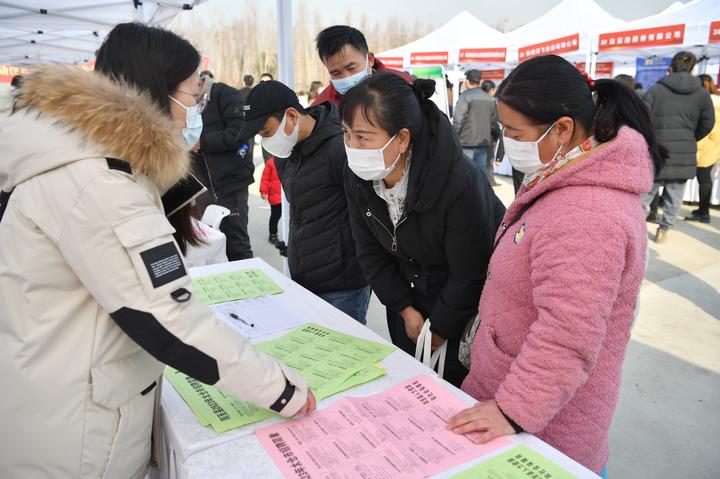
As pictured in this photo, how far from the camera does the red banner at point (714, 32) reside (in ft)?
20.3

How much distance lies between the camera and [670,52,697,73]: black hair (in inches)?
185

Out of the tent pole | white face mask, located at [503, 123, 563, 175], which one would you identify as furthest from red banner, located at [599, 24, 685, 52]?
white face mask, located at [503, 123, 563, 175]

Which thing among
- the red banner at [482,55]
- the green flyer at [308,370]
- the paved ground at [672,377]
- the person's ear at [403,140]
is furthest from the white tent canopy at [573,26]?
the green flyer at [308,370]

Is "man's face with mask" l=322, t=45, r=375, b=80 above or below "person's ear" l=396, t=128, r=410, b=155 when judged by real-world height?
above

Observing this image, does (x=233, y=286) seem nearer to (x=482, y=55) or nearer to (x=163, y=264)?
(x=163, y=264)

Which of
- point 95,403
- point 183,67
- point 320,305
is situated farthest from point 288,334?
point 183,67

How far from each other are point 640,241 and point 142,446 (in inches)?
42.0

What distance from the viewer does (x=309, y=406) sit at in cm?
108

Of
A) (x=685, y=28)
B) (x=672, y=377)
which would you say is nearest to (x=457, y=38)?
(x=685, y=28)

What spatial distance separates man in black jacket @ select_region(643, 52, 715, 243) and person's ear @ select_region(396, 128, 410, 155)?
4326mm

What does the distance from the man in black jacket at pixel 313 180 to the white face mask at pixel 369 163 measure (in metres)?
0.37

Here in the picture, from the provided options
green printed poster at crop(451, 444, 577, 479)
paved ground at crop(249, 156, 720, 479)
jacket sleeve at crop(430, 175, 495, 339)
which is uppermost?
jacket sleeve at crop(430, 175, 495, 339)

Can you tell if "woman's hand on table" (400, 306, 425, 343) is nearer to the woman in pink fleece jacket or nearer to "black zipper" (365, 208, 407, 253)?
"black zipper" (365, 208, 407, 253)

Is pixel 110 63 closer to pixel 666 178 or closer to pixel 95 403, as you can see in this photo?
pixel 95 403
